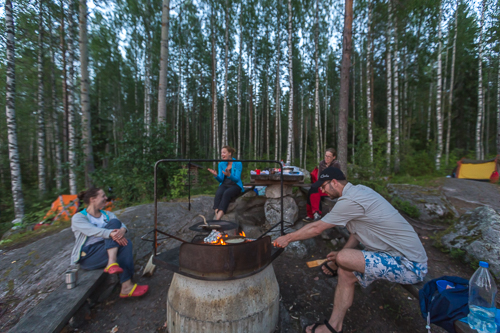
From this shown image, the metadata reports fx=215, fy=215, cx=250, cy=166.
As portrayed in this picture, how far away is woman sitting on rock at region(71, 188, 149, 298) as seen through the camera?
8.45ft

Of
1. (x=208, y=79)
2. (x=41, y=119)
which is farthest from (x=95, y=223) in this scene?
(x=208, y=79)

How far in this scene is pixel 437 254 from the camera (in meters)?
3.64

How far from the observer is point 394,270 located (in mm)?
Answer: 1991

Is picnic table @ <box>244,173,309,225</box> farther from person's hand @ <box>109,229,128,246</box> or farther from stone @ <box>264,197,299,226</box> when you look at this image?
person's hand @ <box>109,229,128,246</box>

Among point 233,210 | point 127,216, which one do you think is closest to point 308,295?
point 233,210

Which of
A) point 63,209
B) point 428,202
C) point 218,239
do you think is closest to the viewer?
point 218,239

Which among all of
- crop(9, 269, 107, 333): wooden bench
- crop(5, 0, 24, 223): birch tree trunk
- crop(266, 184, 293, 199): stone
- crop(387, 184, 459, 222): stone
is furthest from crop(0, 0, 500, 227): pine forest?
crop(9, 269, 107, 333): wooden bench

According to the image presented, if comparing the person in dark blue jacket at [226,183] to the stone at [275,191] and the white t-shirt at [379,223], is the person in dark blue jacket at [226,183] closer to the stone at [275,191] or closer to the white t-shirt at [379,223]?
the stone at [275,191]

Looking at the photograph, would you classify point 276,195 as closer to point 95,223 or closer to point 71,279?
point 95,223

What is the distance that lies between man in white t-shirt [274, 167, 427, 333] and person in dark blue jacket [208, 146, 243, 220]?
7.23ft

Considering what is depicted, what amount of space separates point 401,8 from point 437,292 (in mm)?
7368

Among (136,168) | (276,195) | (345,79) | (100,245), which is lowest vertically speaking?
(100,245)

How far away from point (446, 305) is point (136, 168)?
21.4 ft

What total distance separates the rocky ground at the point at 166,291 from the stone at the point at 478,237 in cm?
24
